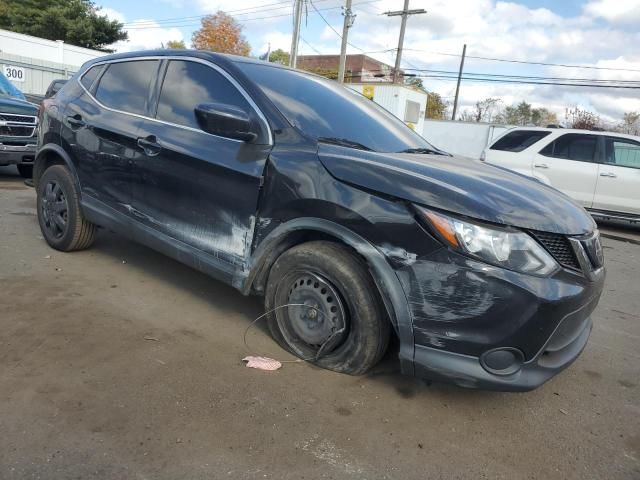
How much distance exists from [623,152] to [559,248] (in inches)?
334

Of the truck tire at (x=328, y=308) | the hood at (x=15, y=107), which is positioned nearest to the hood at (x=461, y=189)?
the truck tire at (x=328, y=308)

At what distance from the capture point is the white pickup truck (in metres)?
9.48

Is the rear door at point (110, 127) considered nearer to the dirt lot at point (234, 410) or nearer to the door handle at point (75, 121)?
the door handle at point (75, 121)

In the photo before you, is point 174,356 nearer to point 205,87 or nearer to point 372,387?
point 372,387

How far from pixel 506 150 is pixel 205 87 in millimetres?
8014

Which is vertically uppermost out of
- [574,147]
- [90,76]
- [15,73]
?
[15,73]

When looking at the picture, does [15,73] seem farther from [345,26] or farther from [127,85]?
[127,85]

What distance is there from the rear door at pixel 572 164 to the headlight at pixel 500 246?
315 inches

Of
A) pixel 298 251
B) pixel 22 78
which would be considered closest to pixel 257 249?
pixel 298 251

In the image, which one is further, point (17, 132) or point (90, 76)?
point (17, 132)

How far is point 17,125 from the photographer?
7.93 meters

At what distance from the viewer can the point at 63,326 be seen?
330cm

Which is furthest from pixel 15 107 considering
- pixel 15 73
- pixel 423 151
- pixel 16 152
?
pixel 15 73

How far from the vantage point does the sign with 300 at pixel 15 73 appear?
80.0ft
